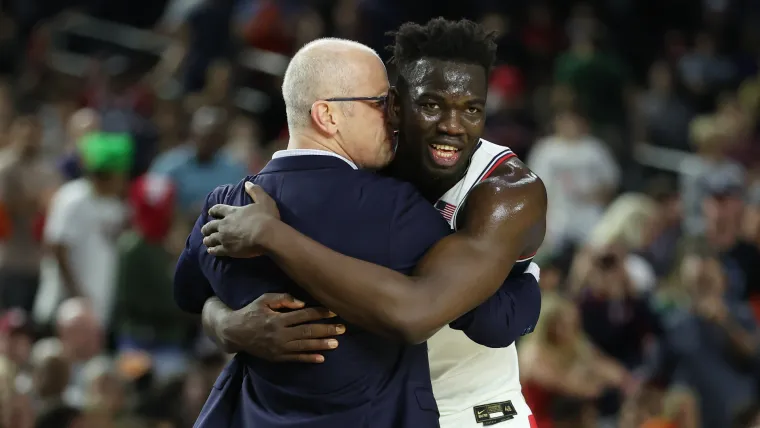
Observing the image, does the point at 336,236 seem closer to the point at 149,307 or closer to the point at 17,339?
the point at 17,339

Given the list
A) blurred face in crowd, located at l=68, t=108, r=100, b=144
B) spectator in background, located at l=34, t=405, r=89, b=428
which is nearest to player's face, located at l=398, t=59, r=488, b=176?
spectator in background, located at l=34, t=405, r=89, b=428

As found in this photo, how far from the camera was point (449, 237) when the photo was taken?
3246mm

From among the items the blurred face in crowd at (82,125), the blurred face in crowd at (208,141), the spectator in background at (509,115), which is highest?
the blurred face in crowd at (208,141)

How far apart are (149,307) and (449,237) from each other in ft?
15.9

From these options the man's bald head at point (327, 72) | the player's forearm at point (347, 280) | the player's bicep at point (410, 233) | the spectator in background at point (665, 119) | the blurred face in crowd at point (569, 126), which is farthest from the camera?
the spectator in background at point (665, 119)

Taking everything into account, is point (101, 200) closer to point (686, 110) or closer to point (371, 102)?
point (371, 102)

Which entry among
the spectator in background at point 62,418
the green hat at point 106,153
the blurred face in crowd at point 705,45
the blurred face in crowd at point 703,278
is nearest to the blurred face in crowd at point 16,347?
the spectator in background at point 62,418

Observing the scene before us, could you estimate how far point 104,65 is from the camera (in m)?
12.2

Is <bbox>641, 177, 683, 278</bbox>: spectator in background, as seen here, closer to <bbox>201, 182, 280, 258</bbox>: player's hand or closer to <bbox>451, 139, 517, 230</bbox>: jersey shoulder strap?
<bbox>451, 139, 517, 230</bbox>: jersey shoulder strap

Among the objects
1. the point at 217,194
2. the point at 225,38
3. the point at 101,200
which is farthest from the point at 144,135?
the point at 217,194

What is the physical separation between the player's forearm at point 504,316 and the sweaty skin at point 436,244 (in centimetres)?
9

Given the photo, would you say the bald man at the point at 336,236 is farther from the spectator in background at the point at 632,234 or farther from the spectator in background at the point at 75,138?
the spectator in background at the point at 75,138

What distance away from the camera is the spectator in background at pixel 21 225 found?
26.6ft

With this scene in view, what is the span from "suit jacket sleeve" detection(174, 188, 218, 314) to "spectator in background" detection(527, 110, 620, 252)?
606 cm
